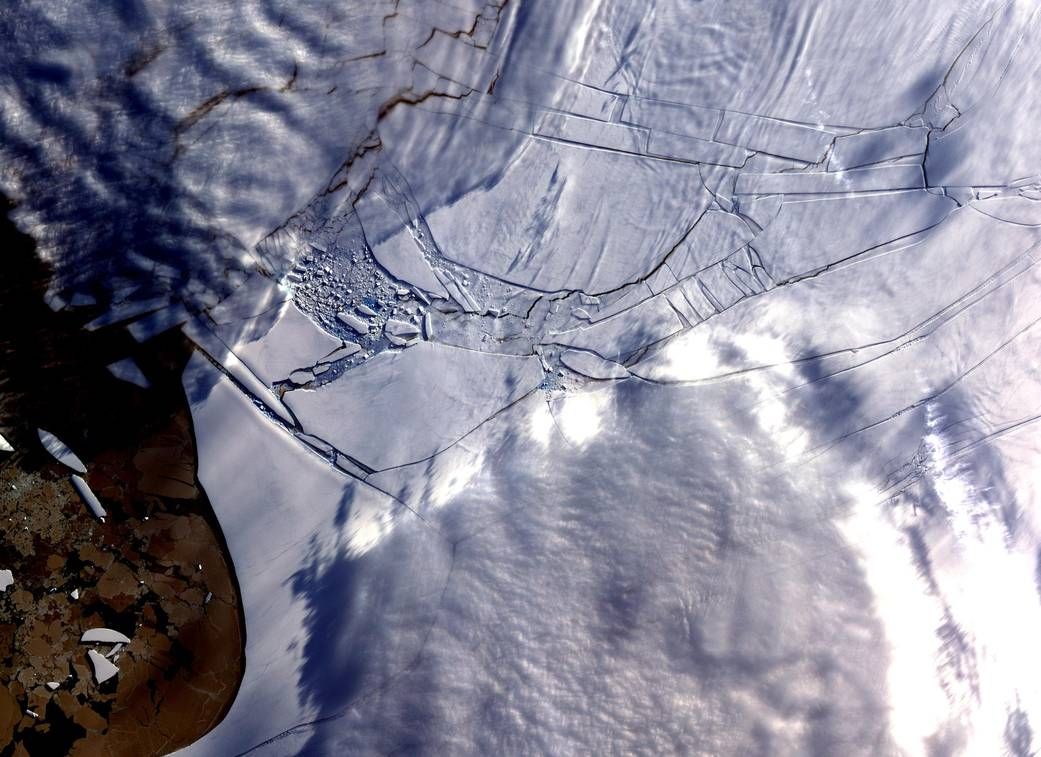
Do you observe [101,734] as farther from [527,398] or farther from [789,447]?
[789,447]

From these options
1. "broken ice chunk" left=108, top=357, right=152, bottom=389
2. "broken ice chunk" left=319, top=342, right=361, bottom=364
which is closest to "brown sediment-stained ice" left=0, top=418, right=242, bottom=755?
"broken ice chunk" left=108, top=357, right=152, bottom=389

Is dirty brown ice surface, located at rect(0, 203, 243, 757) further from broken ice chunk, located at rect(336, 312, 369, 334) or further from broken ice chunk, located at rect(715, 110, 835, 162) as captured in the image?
broken ice chunk, located at rect(715, 110, 835, 162)

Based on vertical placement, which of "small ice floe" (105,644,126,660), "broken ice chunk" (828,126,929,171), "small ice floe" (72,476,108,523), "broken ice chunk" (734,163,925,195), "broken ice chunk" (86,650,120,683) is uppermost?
"broken ice chunk" (828,126,929,171)

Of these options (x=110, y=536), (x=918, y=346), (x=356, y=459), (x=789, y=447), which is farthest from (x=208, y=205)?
(x=918, y=346)

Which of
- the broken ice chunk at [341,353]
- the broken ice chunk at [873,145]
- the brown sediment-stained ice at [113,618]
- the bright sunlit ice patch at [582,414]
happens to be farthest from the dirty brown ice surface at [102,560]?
the broken ice chunk at [873,145]

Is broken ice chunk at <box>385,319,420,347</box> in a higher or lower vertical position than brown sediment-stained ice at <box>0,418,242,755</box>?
higher

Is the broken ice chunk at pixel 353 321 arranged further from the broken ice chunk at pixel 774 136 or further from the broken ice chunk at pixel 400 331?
the broken ice chunk at pixel 774 136
